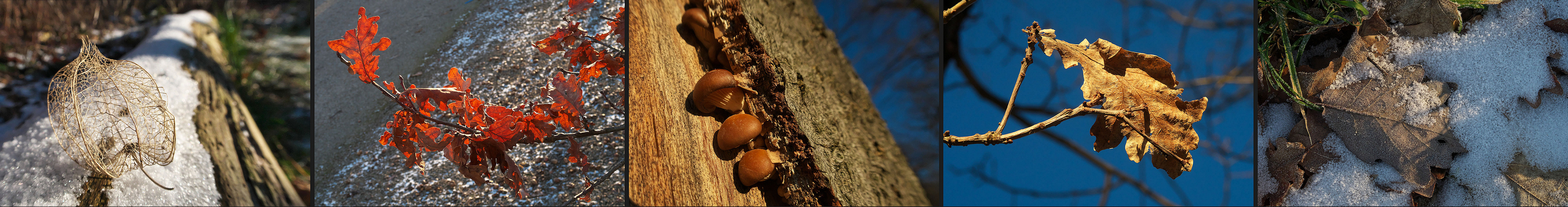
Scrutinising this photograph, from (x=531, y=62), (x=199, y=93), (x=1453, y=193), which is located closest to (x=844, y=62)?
(x=531, y=62)

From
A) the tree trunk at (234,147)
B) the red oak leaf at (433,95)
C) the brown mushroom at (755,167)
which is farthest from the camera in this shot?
the tree trunk at (234,147)

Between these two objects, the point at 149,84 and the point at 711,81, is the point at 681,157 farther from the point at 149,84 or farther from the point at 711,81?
the point at 149,84

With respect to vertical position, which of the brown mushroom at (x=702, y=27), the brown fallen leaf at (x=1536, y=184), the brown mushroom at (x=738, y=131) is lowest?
the brown fallen leaf at (x=1536, y=184)

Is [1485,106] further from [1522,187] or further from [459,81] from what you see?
[459,81]

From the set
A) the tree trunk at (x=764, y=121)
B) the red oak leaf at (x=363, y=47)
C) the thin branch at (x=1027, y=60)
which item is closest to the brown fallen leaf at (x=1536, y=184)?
the thin branch at (x=1027, y=60)

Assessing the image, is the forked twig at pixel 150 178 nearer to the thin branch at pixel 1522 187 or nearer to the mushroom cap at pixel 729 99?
the mushroom cap at pixel 729 99

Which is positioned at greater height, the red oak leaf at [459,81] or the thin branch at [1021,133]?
the red oak leaf at [459,81]

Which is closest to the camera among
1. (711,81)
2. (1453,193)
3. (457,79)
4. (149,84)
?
(711,81)

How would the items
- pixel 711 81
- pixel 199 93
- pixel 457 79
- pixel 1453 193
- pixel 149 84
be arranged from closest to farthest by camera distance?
pixel 711 81 → pixel 457 79 → pixel 1453 193 → pixel 149 84 → pixel 199 93

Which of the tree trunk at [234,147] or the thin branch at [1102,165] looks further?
the tree trunk at [234,147]
